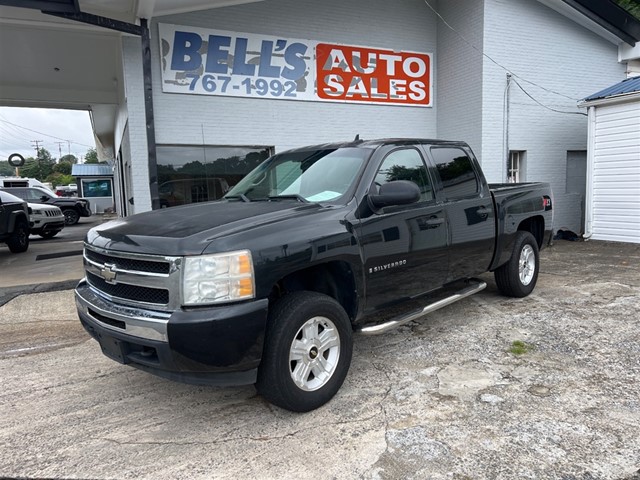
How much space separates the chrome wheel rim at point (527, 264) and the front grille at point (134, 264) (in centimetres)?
465

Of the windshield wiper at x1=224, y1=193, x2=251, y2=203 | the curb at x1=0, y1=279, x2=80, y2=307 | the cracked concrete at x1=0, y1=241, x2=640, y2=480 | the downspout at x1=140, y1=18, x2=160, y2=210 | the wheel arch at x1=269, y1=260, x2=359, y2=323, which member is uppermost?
the downspout at x1=140, y1=18, x2=160, y2=210

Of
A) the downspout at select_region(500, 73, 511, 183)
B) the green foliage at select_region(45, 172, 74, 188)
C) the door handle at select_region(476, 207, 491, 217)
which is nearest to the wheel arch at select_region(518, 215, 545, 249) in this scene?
the door handle at select_region(476, 207, 491, 217)

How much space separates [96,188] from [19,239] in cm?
2420

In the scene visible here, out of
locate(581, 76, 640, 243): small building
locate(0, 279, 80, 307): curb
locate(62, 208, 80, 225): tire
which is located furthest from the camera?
locate(62, 208, 80, 225): tire

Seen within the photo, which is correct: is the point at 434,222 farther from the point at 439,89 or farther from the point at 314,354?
the point at 439,89

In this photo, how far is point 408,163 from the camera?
4629mm

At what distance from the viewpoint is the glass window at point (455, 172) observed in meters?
4.95

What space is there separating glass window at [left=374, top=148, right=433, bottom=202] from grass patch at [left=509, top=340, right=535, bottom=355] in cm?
163

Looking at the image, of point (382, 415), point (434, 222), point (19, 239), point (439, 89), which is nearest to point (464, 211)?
point (434, 222)

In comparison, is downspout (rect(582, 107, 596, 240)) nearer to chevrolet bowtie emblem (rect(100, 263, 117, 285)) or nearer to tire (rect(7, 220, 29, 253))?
chevrolet bowtie emblem (rect(100, 263, 117, 285))

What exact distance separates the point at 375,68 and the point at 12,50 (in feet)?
26.7

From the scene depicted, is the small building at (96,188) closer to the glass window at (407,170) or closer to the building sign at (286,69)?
the building sign at (286,69)

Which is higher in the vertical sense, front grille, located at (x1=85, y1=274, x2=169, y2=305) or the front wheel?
front grille, located at (x1=85, y1=274, x2=169, y2=305)

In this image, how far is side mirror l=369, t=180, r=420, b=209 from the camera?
12.4ft
